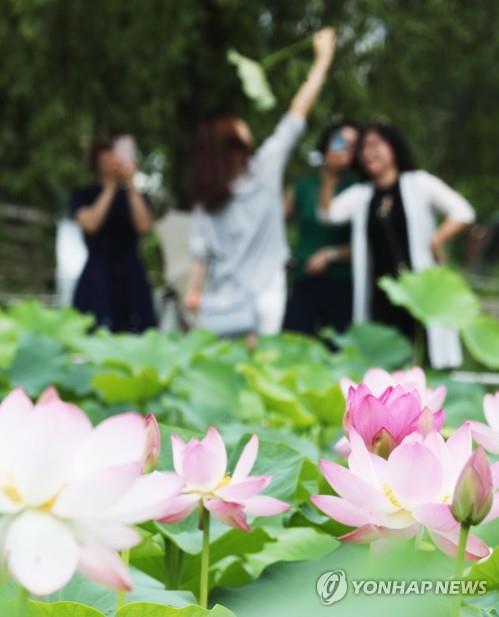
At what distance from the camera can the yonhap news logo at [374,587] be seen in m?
0.41

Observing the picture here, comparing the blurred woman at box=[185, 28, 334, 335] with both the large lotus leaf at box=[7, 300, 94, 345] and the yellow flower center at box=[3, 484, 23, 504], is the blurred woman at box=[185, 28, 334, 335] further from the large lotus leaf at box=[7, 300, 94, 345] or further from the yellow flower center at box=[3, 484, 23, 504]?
the yellow flower center at box=[3, 484, 23, 504]

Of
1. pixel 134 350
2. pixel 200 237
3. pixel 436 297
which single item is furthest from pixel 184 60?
pixel 134 350

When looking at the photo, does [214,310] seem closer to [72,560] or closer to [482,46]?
[72,560]

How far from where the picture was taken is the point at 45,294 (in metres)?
8.14

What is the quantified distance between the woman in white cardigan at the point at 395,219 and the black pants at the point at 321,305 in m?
0.25

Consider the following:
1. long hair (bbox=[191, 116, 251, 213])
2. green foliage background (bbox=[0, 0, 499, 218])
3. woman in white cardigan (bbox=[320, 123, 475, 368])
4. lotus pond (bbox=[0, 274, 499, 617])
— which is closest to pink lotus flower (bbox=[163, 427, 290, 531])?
lotus pond (bbox=[0, 274, 499, 617])

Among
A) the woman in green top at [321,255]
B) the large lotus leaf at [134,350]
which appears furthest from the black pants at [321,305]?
the large lotus leaf at [134,350]

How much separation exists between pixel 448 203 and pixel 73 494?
264 cm

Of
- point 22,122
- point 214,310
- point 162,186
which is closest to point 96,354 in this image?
point 214,310

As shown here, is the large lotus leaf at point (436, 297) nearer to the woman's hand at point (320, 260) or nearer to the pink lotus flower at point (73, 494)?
the woman's hand at point (320, 260)

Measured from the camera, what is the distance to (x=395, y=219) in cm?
296

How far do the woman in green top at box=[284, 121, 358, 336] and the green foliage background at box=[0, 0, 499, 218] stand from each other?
2.63 metres

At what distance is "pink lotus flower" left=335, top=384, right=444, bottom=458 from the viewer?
0.51m

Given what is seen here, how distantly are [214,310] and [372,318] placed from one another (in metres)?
0.46
